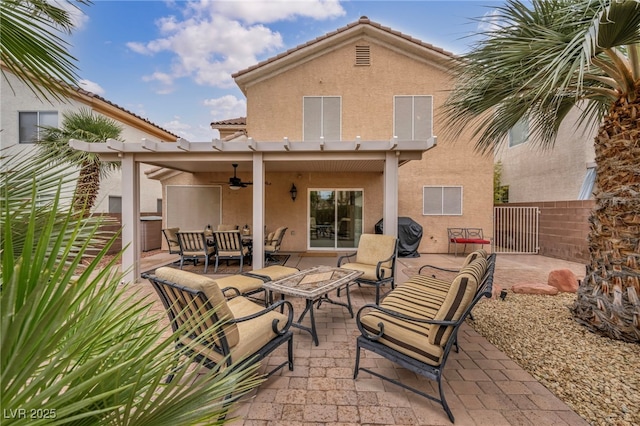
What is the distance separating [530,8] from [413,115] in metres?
6.93

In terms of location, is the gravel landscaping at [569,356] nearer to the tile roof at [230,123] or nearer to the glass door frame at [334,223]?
the glass door frame at [334,223]

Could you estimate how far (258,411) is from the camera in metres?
2.24

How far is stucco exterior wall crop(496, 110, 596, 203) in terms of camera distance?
31.0 feet

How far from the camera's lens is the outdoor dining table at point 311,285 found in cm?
332

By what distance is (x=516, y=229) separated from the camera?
10234mm

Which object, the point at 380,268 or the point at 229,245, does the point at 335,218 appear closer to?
the point at 229,245

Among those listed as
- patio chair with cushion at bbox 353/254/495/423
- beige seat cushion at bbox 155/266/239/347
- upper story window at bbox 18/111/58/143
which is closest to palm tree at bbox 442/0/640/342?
patio chair with cushion at bbox 353/254/495/423

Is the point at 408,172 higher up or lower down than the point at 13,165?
higher up

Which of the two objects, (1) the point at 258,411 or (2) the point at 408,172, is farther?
(2) the point at 408,172

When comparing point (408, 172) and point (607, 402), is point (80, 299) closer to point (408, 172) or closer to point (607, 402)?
point (607, 402)

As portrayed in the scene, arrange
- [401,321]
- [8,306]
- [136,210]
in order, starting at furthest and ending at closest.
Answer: [136,210], [401,321], [8,306]

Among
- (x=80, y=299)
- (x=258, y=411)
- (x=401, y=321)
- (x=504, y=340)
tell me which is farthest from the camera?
(x=504, y=340)

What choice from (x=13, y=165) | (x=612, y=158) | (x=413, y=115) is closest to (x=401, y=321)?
(x=13, y=165)

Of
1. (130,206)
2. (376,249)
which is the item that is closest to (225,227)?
(130,206)
